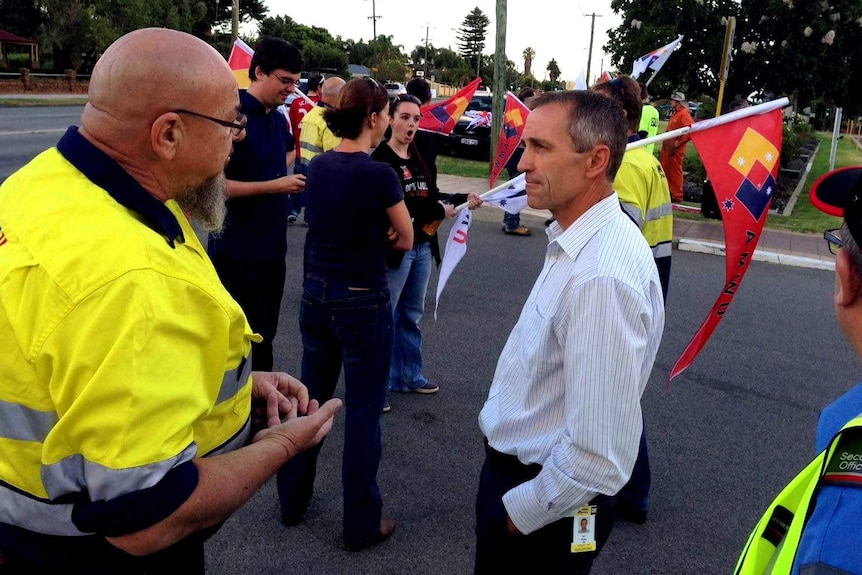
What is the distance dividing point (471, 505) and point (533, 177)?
2102 mm

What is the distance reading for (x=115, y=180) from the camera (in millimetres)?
1417

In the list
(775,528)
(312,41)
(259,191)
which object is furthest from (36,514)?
(312,41)

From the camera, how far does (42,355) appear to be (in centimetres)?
126

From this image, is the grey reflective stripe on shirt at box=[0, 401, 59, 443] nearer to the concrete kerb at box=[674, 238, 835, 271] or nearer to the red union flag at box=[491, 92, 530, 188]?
the red union flag at box=[491, 92, 530, 188]

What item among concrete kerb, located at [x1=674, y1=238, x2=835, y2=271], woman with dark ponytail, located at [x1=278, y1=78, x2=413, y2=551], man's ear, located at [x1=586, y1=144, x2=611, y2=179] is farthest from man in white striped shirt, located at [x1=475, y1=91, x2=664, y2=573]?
concrete kerb, located at [x1=674, y1=238, x2=835, y2=271]

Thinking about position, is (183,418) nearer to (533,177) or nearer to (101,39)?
(533,177)

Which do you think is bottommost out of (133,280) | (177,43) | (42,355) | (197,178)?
(42,355)

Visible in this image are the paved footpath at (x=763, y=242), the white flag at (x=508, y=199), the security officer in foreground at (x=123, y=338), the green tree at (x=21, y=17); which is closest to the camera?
the security officer in foreground at (x=123, y=338)

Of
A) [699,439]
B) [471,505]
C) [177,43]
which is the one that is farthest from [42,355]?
[699,439]

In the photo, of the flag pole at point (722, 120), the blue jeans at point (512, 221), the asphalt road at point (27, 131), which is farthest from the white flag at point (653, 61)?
the asphalt road at point (27, 131)

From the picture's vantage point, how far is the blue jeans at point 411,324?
15.4 ft

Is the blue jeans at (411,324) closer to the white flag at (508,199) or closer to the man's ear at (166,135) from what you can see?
the white flag at (508,199)

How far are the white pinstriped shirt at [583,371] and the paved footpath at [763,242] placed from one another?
25.4ft

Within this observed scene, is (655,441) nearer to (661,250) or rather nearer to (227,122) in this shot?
(661,250)
